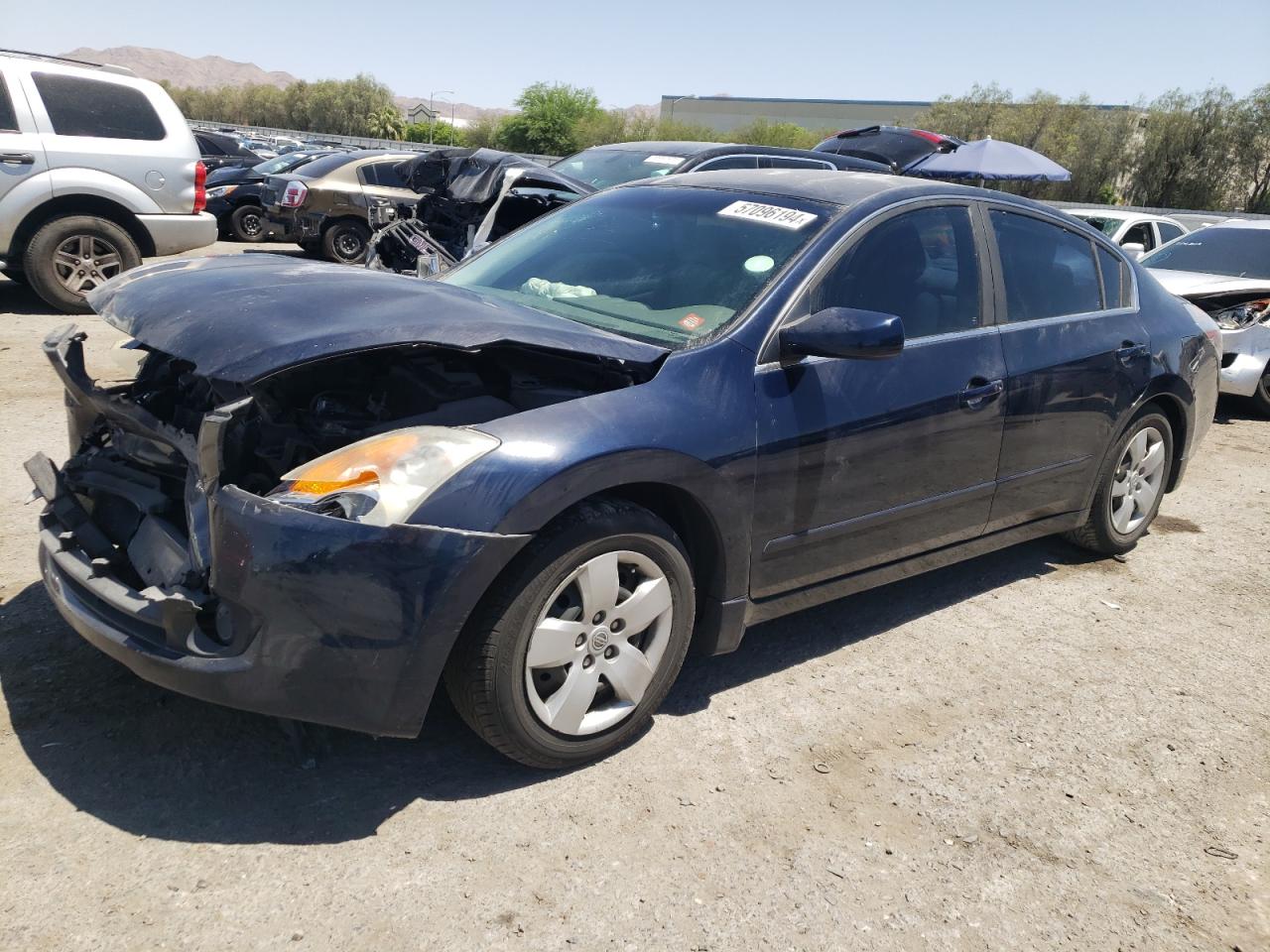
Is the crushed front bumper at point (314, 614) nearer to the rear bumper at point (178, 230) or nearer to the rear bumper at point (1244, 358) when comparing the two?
the rear bumper at point (178, 230)

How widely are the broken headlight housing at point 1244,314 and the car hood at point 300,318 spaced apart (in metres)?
7.22

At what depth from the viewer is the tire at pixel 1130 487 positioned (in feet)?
15.6

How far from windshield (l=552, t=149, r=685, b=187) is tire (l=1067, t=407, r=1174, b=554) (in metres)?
5.12

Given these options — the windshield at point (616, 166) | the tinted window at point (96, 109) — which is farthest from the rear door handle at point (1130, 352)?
the tinted window at point (96, 109)

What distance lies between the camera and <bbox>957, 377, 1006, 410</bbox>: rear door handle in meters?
3.81

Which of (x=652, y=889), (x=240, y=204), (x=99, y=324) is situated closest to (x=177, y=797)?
(x=652, y=889)

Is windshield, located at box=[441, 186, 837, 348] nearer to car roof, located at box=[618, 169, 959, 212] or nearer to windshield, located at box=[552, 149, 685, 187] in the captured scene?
car roof, located at box=[618, 169, 959, 212]

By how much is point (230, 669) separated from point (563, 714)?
892 millimetres

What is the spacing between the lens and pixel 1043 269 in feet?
14.4

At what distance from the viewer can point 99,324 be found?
8719mm

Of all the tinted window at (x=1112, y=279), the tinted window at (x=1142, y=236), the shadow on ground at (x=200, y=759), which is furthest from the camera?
the tinted window at (x=1142, y=236)

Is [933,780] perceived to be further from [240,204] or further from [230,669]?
[240,204]

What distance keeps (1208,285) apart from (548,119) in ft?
212

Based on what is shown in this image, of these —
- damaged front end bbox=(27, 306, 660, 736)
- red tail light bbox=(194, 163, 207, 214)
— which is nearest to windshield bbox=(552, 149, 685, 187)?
red tail light bbox=(194, 163, 207, 214)
